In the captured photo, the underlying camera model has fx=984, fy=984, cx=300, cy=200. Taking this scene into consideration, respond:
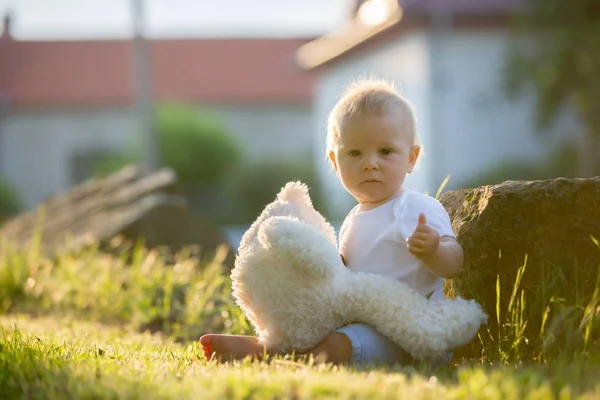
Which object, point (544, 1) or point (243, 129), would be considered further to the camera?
point (243, 129)

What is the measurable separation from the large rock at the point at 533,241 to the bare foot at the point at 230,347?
968 mm

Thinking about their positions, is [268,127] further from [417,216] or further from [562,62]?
[417,216]

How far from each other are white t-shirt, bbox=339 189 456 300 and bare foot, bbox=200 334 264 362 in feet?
1.70

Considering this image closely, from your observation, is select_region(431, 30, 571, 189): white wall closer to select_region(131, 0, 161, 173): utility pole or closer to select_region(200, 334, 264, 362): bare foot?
select_region(131, 0, 161, 173): utility pole

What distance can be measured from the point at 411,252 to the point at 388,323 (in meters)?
0.30

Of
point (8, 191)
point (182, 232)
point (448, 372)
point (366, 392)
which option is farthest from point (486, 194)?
point (8, 191)

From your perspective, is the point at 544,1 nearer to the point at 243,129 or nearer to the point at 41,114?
the point at 243,129

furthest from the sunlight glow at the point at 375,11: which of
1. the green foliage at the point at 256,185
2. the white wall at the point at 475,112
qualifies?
the green foliage at the point at 256,185

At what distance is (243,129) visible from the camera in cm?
3609

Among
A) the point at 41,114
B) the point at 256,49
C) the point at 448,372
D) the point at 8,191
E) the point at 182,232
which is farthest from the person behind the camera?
the point at 256,49

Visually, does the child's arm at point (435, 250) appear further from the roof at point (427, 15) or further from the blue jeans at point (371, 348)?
the roof at point (427, 15)

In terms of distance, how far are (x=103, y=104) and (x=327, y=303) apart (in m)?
32.6

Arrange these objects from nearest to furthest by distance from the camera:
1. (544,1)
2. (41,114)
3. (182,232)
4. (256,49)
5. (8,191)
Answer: (182,232) → (544,1) → (8,191) → (41,114) → (256,49)

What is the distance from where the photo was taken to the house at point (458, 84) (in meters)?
22.2
